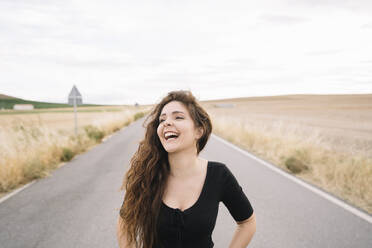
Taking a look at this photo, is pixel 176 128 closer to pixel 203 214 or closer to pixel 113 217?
pixel 203 214

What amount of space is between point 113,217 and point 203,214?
2.83 m

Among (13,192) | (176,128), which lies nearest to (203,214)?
(176,128)

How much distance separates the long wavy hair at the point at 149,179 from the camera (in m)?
1.81

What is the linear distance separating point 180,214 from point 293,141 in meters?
9.00

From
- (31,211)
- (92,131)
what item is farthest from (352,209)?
(92,131)

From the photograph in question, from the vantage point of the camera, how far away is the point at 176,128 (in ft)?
5.86

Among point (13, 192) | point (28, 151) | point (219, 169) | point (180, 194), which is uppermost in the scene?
point (219, 169)

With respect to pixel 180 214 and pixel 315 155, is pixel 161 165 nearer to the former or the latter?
pixel 180 214

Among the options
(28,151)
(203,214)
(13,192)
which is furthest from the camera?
(28,151)

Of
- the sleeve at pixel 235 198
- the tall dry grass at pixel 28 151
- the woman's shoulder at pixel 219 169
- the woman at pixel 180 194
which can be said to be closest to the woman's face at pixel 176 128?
the woman at pixel 180 194

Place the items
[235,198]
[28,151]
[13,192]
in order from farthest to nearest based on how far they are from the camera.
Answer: [28,151] < [13,192] < [235,198]

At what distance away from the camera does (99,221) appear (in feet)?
13.0

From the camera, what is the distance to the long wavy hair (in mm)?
1809

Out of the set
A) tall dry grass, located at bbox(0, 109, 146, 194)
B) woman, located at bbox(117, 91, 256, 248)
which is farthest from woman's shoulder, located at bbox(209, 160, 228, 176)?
tall dry grass, located at bbox(0, 109, 146, 194)
